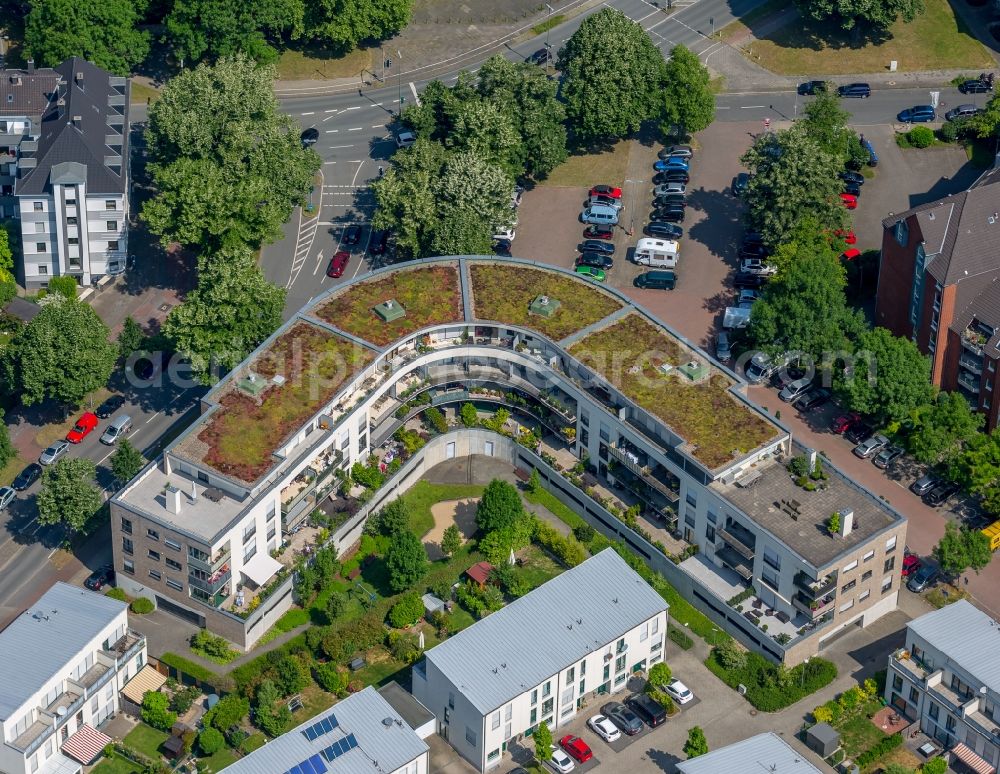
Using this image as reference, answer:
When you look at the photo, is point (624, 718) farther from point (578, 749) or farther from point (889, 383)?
point (889, 383)

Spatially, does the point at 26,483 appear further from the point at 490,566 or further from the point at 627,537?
the point at 627,537

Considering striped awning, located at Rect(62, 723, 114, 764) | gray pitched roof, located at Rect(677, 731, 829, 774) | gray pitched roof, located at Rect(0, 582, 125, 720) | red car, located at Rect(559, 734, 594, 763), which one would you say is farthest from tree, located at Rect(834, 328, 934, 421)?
striped awning, located at Rect(62, 723, 114, 764)

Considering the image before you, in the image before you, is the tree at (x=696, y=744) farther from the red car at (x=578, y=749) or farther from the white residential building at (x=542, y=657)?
the white residential building at (x=542, y=657)

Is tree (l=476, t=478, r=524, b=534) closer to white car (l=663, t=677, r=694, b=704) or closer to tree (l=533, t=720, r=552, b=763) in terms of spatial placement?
white car (l=663, t=677, r=694, b=704)

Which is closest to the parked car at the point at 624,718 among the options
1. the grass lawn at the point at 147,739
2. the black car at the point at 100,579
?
the grass lawn at the point at 147,739

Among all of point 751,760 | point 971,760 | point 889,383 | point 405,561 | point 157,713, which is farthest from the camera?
point 889,383

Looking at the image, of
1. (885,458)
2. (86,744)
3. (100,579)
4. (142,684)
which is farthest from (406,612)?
(885,458)
